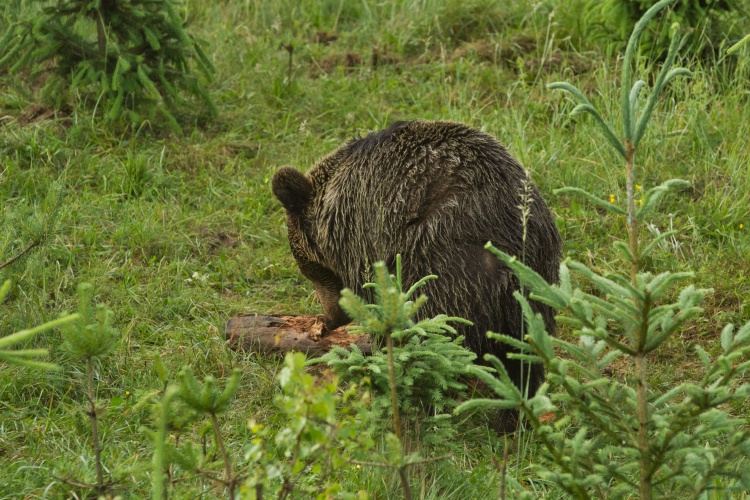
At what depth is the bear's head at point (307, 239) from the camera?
541 centimetres

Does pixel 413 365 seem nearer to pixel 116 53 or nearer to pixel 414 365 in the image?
pixel 414 365

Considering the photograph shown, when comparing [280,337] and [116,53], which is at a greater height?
[116,53]

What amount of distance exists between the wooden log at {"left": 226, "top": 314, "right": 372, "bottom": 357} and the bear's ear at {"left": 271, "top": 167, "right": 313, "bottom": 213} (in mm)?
716

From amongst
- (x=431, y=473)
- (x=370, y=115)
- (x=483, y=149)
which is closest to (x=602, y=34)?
(x=370, y=115)

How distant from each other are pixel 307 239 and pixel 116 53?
2.70m

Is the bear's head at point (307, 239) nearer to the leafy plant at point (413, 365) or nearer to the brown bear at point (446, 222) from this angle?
the brown bear at point (446, 222)

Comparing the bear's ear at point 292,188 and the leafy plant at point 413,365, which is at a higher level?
the bear's ear at point 292,188

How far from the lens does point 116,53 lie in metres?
7.05

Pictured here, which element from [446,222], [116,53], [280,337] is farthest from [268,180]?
[446,222]

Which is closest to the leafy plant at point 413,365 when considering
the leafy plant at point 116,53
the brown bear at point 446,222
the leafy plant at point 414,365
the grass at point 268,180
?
the leafy plant at point 414,365

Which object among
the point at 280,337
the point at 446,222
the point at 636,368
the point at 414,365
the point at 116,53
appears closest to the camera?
the point at 636,368

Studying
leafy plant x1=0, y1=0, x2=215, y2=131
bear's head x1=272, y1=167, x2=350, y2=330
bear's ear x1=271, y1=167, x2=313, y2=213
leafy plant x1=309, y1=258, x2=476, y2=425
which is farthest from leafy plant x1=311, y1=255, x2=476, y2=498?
leafy plant x1=0, y1=0, x2=215, y2=131

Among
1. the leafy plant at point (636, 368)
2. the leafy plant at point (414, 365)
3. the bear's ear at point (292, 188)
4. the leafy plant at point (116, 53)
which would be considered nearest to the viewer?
the leafy plant at point (636, 368)

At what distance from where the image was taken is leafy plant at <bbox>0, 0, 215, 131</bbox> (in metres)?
6.93
